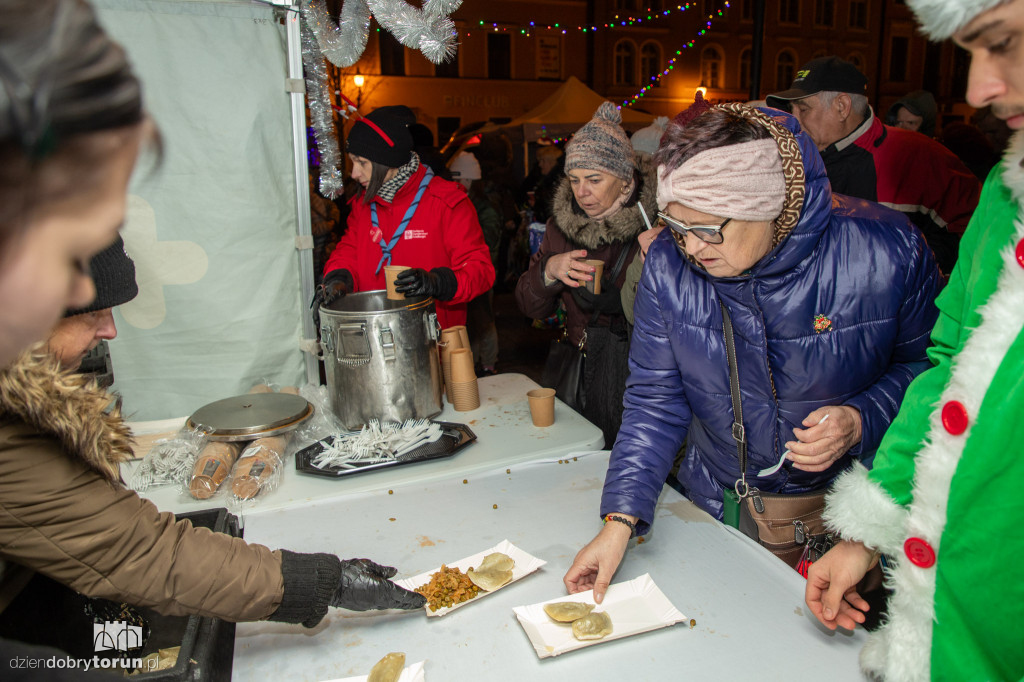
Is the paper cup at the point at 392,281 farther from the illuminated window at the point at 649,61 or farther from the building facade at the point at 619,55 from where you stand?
the illuminated window at the point at 649,61

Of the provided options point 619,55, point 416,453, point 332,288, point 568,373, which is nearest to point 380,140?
point 332,288

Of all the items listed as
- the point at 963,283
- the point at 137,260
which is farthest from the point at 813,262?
the point at 137,260

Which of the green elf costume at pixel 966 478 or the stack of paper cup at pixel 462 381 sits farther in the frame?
the stack of paper cup at pixel 462 381

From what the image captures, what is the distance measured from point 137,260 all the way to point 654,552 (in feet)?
8.52

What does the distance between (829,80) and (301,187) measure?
2854mm

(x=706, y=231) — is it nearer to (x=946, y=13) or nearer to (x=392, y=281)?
(x=946, y=13)

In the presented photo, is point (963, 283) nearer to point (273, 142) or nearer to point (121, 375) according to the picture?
point (273, 142)

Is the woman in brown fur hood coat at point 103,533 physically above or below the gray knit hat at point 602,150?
below

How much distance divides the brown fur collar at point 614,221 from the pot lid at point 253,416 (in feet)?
4.37

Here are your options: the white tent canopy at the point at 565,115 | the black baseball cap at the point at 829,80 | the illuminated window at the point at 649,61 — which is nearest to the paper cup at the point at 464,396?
the black baseball cap at the point at 829,80

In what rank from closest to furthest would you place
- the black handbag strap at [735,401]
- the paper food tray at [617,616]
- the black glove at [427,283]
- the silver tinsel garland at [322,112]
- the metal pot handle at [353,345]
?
the paper food tray at [617,616]
the black handbag strap at [735,401]
the metal pot handle at [353,345]
the black glove at [427,283]
the silver tinsel garland at [322,112]

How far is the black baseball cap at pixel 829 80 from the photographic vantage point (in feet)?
11.7

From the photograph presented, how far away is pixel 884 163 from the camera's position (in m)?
3.58

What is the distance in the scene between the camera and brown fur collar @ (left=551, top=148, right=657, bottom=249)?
2764mm
